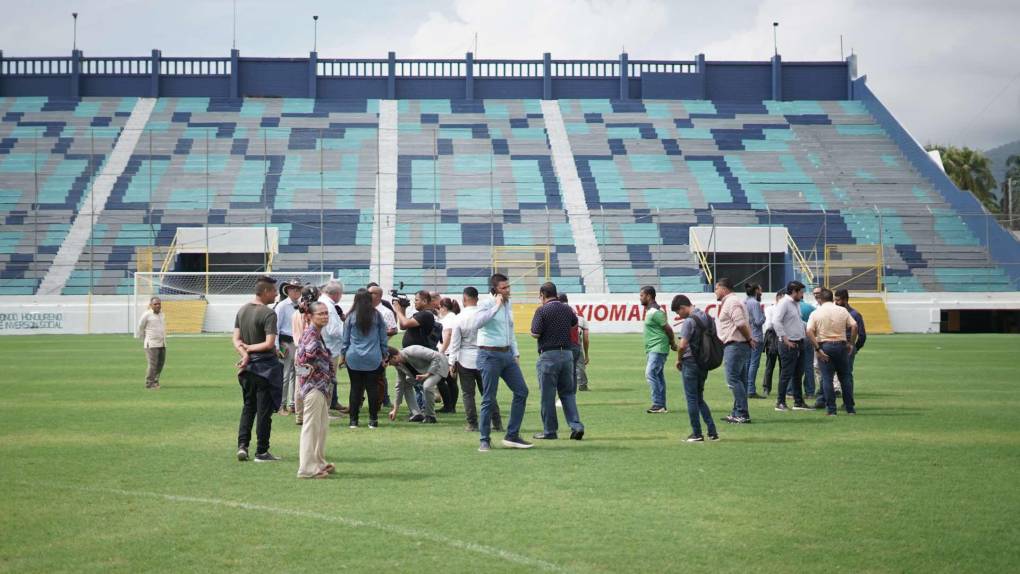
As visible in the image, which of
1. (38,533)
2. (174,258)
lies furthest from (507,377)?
(174,258)

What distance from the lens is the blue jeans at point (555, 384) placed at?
1230 cm

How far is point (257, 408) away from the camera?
1123 cm

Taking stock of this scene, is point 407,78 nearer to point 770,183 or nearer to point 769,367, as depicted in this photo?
point 770,183

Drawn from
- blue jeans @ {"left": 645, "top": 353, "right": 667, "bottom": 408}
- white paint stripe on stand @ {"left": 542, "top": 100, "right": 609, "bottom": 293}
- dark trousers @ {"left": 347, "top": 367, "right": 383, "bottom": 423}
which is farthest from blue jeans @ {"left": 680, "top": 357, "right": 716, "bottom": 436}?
white paint stripe on stand @ {"left": 542, "top": 100, "right": 609, "bottom": 293}

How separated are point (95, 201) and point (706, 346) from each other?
4541cm

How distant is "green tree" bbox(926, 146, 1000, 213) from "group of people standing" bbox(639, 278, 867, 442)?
64.9 metres

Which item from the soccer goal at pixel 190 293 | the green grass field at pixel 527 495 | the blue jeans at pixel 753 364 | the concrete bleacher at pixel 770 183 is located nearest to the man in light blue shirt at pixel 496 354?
the green grass field at pixel 527 495

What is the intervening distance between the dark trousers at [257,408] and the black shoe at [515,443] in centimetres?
270

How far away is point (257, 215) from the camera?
4988 centimetres

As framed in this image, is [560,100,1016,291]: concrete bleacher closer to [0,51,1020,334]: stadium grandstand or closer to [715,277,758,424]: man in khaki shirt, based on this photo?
[0,51,1020,334]: stadium grandstand

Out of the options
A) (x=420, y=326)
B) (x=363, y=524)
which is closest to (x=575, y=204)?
(x=420, y=326)

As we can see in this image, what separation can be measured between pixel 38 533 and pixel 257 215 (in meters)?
43.2

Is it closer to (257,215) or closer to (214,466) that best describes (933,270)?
(257,215)

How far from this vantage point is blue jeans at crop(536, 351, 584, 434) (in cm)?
1230
